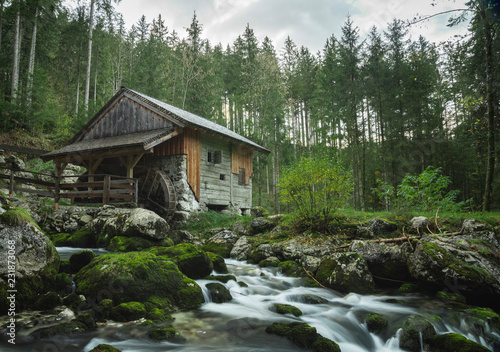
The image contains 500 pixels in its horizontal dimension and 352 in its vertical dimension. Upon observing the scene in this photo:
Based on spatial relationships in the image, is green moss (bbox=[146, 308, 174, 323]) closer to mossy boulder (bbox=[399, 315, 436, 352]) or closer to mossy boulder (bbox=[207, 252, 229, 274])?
mossy boulder (bbox=[207, 252, 229, 274])

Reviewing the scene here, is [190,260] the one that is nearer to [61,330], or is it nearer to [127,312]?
[127,312]

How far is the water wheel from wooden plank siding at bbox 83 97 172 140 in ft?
7.86

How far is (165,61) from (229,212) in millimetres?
18837

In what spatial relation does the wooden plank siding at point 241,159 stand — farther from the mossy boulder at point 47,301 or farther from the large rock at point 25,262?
the mossy boulder at point 47,301

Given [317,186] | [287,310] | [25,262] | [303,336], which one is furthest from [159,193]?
[303,336]

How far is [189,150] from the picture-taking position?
1364cm

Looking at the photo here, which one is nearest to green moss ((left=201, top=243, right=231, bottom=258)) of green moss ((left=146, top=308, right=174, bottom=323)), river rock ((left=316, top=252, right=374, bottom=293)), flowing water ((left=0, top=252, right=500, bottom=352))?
flowing water ((left=0, top=252, right=500, bottom=352))

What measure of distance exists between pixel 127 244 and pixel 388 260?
706 cm

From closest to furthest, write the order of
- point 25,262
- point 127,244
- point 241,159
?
1. point 25,262
2. point 127,244
3. point 241,159

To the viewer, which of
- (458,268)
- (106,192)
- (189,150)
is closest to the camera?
(458,268)

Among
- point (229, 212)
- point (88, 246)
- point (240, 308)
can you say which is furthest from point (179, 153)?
point (240, 308)

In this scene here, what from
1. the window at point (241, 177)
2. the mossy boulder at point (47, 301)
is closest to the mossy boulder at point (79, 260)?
the mossy boulder at point (47, 301)

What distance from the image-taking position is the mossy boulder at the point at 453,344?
11.1 feet

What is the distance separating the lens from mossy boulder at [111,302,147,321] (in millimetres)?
3926
